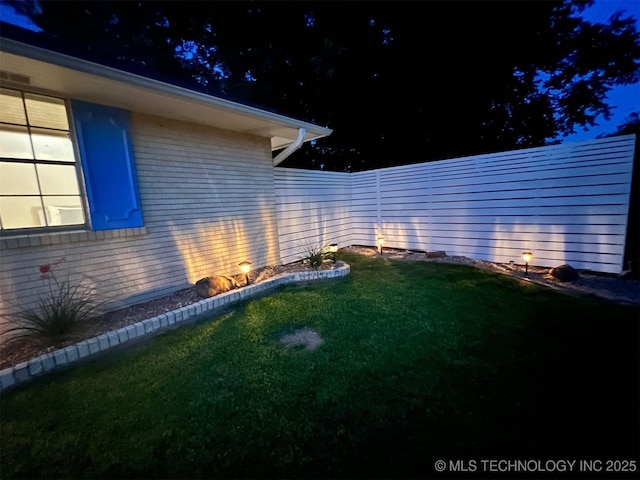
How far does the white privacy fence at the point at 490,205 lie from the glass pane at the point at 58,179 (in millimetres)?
3233

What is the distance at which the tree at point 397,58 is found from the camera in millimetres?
6742

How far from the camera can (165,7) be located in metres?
7.34

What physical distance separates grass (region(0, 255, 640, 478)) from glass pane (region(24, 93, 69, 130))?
275 cm

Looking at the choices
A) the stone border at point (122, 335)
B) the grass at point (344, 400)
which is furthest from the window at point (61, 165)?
the grass at point (344, 400)

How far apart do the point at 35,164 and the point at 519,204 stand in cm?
753

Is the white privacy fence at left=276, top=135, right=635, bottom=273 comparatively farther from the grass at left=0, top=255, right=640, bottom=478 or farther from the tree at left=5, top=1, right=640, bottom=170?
the tree at left=5, top=1, right=640, bottom=170

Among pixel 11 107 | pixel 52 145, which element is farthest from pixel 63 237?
pixel 11 107

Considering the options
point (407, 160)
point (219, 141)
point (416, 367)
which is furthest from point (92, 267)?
point (407, 160)

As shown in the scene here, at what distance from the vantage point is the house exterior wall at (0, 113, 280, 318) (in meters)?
2.75

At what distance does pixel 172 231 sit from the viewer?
3783 millimetres

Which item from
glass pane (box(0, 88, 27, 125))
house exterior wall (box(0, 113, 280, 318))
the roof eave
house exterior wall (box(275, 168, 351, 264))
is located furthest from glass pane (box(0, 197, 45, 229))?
house exterior wall (box(275, 168, 351, 264))

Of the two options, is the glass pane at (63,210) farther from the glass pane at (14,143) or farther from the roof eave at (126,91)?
the roof eave at (126,91)

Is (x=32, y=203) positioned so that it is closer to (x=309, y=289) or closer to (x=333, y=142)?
(x=309, y=289)

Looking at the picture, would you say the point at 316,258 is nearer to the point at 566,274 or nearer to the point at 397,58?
the point at 566,274
